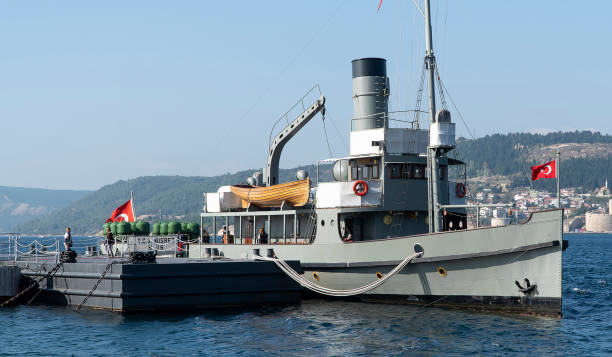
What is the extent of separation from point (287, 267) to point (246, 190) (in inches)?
272

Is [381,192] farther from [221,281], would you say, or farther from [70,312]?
[70,312]

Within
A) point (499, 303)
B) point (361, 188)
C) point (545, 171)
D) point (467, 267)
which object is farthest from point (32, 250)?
point (545, 171)

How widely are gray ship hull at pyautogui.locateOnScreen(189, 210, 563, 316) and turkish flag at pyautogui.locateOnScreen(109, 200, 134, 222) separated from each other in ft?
66.6

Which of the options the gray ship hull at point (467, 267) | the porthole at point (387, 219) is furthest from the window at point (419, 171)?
the gray ship hull at point (467, 267)

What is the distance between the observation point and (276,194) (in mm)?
33219

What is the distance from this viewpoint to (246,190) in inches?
1378

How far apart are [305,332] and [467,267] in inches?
249

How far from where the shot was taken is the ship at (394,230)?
2591 cm

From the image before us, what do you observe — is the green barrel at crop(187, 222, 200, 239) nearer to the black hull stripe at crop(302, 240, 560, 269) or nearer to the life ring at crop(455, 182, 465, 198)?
the black hull stripe at crop(302, 240, 560, 269)

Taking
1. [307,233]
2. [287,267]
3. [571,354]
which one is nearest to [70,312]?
[287,267]

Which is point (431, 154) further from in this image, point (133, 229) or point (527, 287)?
point (133, 229)

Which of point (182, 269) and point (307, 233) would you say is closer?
point (182, 269)

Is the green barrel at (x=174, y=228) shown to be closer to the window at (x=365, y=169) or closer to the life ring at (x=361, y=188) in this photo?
the window at (x=365, y=169)

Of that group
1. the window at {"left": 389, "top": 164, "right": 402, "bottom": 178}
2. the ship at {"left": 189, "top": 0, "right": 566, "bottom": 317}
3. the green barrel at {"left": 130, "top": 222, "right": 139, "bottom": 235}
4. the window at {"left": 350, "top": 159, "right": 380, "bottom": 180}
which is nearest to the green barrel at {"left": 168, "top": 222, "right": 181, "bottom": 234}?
the green barrel at {"left": 130, "top": 222, "right": 139, "bottom": 235}
